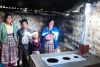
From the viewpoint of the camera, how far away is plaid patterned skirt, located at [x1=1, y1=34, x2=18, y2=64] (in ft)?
9.52

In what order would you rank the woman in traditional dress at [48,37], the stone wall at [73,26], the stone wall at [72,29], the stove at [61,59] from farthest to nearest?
the woman in traditional dress at [48,37]
the stone wall at [72,29]
the stone wall at [73,26]
the stove at [61,59]

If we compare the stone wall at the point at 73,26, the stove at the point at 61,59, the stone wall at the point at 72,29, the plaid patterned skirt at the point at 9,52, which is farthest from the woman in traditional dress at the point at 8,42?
the stove at the point at 61,59

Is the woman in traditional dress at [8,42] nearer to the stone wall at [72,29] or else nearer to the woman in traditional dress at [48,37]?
the woman in traditional dress at [48,37]

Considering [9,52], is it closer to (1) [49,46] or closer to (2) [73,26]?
(1) [49,46]

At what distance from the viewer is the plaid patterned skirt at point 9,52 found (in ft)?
9.52

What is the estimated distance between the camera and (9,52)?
2961mm

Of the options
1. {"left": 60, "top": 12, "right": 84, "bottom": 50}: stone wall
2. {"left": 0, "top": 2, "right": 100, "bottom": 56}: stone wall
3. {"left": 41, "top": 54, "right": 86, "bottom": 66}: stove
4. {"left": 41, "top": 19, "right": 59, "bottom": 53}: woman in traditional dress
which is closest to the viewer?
{"left": 41, "top": 54, "right": 86, "bottom": 66}: stove

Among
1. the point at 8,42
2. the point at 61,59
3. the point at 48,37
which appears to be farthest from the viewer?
the point at 48,37

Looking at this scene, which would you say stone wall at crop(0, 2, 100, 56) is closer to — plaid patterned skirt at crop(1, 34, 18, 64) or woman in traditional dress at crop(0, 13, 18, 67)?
woman in traditional dress at crop(0, 13, 18, 67)

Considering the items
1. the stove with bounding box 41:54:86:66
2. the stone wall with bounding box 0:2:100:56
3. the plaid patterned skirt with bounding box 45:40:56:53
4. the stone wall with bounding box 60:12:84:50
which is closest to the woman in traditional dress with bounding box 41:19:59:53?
the plaid patterned skirt with bounding box 45:40:56:53

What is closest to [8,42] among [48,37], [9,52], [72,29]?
[9,52]

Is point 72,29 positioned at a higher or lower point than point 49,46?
higher

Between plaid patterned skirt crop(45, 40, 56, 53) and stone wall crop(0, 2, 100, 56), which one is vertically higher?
stone wall crop(0, 2, 100, 56)

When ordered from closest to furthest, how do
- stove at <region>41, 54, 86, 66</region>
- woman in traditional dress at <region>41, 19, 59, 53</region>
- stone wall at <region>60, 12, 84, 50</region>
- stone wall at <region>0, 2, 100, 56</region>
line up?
stove at <region>41, 54, 86, 66</region> → stone wall at <region>0, 2, 100, 56</region> → stone wall at <region>60, 12, 84, 50</region> → woman in traditional dress at <region>41, 19, 59, 53</region>
